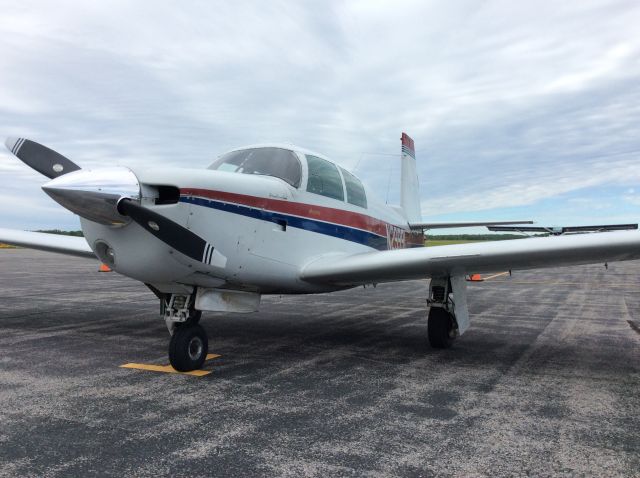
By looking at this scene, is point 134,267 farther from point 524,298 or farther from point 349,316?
point 524,298

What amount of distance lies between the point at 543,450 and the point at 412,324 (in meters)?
5.87

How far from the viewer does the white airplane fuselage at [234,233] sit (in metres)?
4.66

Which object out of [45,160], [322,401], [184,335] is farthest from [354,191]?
[45,160]

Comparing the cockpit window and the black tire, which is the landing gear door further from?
the black tire

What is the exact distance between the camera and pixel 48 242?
921cm

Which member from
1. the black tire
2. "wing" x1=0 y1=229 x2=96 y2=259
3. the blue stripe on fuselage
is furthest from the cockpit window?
"wing" x1=0 y1=229 x2=96 y2=259

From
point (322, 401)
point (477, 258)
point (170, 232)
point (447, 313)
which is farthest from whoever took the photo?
point (447, 313)

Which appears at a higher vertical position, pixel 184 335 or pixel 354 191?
pixel 354 191

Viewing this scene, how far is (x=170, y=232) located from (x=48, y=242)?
5.98 metres

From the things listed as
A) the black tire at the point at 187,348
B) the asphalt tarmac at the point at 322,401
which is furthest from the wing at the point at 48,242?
the black tire at the point at 187,348

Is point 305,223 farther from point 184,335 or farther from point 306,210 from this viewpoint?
point 184,335

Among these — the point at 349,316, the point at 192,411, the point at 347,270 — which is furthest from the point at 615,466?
the point at 349,316

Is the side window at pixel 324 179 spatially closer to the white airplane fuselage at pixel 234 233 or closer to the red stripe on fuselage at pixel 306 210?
the white airplane fuselage at pixel 234 233

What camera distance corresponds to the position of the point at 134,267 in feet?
15.7
